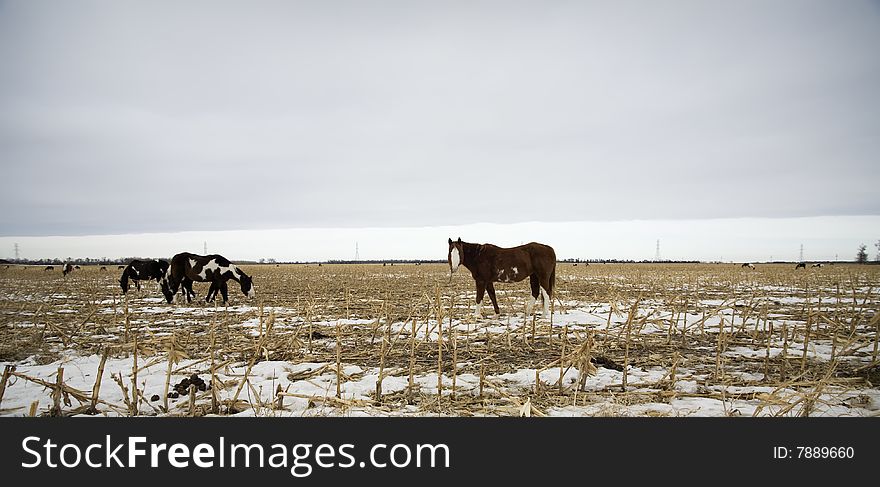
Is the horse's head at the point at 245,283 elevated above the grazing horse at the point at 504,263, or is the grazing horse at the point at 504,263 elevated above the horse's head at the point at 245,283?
the grazing horse at the point at 504,263

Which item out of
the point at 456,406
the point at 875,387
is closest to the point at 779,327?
the point at 875,387

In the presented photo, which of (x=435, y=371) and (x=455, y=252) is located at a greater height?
(x=455, y=252)

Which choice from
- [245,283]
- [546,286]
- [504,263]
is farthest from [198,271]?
[546,286]

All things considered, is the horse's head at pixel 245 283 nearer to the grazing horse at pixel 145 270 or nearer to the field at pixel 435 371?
the grazing horse at pixel 145 270

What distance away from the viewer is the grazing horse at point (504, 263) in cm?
1340

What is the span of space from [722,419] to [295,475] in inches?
164

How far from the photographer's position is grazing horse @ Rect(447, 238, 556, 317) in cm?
1340

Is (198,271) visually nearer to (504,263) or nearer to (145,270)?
(145,270)

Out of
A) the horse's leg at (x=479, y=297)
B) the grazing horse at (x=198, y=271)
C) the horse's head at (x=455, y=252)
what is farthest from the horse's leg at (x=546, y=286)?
the grazing horse at (x=198, y=271)

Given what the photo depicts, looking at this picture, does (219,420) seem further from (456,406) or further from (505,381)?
(505,381)

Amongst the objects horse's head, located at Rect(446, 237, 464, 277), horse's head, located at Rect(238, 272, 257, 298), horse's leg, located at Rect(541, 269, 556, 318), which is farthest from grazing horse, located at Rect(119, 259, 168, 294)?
horse's leg, located at Rect(541, 269, 556, 318)

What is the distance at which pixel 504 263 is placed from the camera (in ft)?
43.9

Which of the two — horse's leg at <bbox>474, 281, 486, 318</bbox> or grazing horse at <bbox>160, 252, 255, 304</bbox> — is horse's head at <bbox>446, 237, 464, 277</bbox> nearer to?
horse's leg at <bbox>474, 281, 486, 318</bbox>

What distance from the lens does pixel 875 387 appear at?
5.72 meters
